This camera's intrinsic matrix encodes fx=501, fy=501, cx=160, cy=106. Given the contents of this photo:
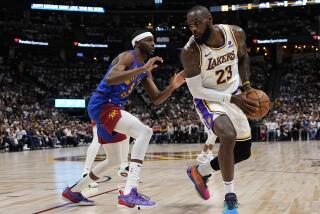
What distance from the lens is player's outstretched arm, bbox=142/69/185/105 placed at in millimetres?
5016

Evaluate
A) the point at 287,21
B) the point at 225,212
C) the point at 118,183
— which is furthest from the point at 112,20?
the point at 225,212

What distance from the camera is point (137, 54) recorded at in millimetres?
5066

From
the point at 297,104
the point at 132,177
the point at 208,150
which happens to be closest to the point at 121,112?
the point at 132,177

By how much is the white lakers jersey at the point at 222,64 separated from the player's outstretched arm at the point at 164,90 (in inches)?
18.8

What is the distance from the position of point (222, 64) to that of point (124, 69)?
3.20 feet

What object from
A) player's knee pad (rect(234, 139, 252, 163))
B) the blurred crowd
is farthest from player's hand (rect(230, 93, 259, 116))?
the blurred crowd

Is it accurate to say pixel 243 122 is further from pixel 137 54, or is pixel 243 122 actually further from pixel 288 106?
pixel 288 106

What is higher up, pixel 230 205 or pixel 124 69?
pixel 124 69

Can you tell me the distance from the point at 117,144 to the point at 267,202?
5.23 ft

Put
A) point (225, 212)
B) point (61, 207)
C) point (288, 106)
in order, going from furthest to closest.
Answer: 1. point (288, 106)
2. point (61, 207)
3. point (225, 212)

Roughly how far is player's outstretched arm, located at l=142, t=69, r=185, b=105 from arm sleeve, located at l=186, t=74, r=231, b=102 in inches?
18.2

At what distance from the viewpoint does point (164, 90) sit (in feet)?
16.6

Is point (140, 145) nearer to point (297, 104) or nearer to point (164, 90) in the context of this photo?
point (164, 90)

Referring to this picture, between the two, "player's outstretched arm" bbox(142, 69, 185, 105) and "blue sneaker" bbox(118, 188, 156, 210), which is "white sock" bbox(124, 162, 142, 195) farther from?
"player's outstretched arm" bbox(142, 69, 185, 105)
